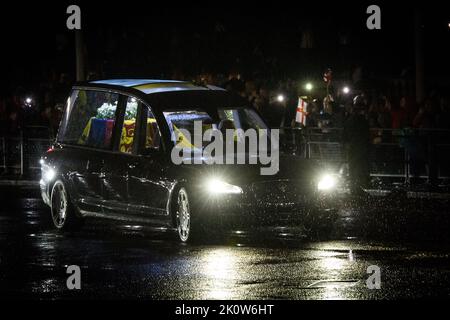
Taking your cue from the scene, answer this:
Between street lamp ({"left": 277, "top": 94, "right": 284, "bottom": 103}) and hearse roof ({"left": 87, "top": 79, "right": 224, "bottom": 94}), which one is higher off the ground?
street lamp ({"left": 277, "top": 94, "right": 284, "bottom": 103})

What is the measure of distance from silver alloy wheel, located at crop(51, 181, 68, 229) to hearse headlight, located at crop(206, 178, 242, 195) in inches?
113

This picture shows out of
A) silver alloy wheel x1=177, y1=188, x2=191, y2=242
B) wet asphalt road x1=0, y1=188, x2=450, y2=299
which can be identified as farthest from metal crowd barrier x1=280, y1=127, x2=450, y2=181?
silver alloy wheel x1=177, y1=188, x2=191, y2=242

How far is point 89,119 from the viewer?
1753 centimetres

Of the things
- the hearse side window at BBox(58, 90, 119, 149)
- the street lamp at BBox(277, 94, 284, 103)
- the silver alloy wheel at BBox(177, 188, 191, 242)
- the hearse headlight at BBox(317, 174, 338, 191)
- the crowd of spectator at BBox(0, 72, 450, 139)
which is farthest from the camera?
the street lamp at BBox(277, 94, 284, 103)

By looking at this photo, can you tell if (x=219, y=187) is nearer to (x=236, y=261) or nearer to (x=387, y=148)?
(x=236, y=261)

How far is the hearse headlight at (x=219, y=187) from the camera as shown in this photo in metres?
15.3

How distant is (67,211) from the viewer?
57.2ft

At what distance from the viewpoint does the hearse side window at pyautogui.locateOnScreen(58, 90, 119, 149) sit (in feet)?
56.2

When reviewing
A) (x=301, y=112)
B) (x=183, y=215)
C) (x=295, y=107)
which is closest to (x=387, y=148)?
(x=301, y=112)

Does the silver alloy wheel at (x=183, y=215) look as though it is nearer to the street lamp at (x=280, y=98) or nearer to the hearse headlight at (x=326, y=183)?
the hearse headlight at (x=326, y=183)

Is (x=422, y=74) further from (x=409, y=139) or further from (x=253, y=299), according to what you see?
(x=253, y=299)

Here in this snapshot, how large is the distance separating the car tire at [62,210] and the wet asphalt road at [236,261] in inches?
6.6

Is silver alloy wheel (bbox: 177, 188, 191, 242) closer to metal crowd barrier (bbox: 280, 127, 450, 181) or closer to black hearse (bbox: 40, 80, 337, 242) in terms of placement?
black hearse (bbox: 40, 80, 337, 242)
